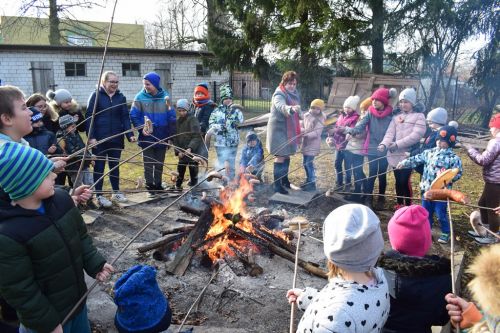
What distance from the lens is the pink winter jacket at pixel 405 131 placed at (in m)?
5.73

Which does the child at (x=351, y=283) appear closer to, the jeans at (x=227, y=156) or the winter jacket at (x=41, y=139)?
the winter jacket at (x=41, y=139)

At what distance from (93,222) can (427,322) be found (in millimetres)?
4583

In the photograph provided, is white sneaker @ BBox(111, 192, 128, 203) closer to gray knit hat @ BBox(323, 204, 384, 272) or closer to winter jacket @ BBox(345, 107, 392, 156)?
winter jacket @ BBox(345, 107, 392, 156)

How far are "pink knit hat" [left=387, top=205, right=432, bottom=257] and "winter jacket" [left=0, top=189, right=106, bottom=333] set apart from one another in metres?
1.91

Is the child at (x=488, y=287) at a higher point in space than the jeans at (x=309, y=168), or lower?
higher

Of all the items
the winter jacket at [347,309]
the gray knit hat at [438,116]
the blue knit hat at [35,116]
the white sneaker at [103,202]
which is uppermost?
the blue knit hat at [35,116]

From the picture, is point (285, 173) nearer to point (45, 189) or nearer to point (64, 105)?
point (64, 105)

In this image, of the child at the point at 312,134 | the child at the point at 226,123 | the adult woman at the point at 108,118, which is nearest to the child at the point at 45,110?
the adult woman at the point at 108,118

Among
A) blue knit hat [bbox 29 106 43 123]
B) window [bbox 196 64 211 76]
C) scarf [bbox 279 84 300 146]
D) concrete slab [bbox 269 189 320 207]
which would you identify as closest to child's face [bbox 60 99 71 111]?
blue knit hat [bbox 29 106 43 123]

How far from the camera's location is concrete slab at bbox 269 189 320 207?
612cm

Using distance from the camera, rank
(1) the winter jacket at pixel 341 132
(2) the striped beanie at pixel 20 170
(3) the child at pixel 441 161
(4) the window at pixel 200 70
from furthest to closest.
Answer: (4) the window at pixel 200 70 → (1) the winter jacket at pixel 341 132 → (3) the child at pixel 441 161 → (2) the striped beanie at pixel 20 170

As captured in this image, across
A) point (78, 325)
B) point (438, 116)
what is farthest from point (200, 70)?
point (78, 325)

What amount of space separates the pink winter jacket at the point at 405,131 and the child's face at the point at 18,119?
4780 millimetres

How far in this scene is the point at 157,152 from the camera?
658 cm
